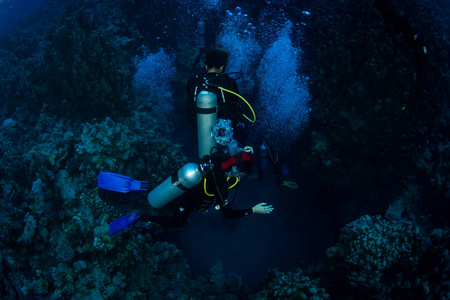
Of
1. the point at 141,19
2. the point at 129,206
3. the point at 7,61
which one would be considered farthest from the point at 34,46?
the point at 129,206

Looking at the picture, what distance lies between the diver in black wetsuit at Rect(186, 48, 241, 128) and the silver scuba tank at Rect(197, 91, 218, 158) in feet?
0.51

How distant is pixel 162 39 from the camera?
876 centimetres

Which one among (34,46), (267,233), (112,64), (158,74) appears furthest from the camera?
(34,46)

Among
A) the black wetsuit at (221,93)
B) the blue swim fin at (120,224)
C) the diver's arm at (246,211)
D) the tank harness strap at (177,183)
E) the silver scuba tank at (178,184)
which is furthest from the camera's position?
the blue swim fin at (120,224)

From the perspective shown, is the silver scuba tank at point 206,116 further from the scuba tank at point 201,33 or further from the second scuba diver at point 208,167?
the scuba tank at point 201,33

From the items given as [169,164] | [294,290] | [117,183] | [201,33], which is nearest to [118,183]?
[117,183]

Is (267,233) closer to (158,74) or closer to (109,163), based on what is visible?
(109,163)

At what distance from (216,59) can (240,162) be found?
1787mm

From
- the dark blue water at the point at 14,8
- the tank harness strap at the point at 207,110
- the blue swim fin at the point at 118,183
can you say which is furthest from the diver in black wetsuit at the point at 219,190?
the dark blue water at the point at 14,8

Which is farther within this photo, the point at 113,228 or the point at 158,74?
the point at 158,74

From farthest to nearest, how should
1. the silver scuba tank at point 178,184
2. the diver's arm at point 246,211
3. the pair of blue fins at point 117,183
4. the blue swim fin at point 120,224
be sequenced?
the pair of blue fins at point 117,183 → the blue swim fin at point 120,224 → the silver scuba tank at point 178,184 → the diver's arm at point 246,211

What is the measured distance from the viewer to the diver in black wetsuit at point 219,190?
10.6ft

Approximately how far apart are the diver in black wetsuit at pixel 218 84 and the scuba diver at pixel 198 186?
1.03 m

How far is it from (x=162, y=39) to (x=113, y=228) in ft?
23.1
